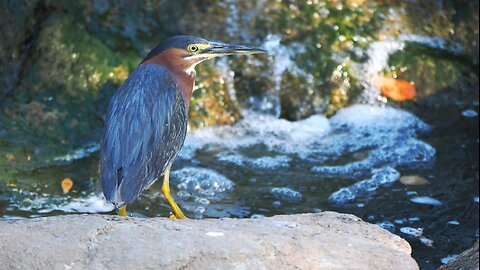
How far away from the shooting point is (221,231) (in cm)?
360

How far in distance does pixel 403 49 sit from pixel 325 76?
822mm

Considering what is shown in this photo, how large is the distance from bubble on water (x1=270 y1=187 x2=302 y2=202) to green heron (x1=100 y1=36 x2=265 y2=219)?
106 cm

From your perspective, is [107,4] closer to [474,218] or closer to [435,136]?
[435,136]

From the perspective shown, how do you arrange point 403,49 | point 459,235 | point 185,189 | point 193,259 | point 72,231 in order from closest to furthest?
point 193,259 < point 72,231 < point 459,235 < point 185,189 < point 403,49

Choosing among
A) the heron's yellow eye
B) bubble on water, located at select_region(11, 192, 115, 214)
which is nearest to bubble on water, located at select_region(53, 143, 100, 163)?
bubble on water, located at select_region(11, 192, 115, 214)

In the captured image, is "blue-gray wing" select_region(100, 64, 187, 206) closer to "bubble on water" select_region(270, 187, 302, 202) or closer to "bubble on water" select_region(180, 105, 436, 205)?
"bubble on water" select_region(270, 187, 302, 202)

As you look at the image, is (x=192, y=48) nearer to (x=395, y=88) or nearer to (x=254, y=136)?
(x=254, y=136)

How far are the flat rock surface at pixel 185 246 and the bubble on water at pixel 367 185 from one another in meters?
2.08

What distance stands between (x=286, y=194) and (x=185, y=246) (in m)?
2.55

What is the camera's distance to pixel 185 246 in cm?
342

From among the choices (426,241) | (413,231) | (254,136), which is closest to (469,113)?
(254,136)

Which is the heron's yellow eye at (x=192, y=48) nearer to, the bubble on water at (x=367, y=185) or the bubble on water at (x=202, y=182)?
the bubble on water at (x=202, y=182)

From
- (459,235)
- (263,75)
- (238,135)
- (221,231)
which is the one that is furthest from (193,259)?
(263,75)

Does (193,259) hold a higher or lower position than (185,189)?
higher
